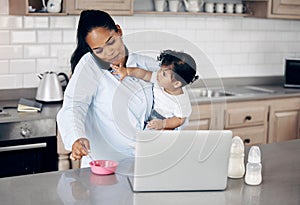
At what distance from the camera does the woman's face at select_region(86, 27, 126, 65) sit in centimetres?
170

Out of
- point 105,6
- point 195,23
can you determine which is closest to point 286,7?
point 195,23

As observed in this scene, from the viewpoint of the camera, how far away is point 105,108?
6.09 ft

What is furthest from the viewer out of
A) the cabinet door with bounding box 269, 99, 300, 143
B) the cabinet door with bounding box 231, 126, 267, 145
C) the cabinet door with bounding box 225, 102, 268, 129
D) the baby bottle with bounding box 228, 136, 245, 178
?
the cabinet door with bounding box 269, 99, 300, 143

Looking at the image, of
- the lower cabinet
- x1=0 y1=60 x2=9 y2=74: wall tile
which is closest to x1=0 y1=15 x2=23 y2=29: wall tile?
x1=0 y1=60 x2=9 y2=74: wall tile

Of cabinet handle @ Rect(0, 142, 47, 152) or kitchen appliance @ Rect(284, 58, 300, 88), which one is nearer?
cabinet handle @ Rect(0, 142, 47, 152)

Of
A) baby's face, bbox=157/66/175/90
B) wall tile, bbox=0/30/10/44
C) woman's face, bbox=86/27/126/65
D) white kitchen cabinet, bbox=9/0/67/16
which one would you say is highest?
white kitchen cabinet, bbox=9/0/67/16

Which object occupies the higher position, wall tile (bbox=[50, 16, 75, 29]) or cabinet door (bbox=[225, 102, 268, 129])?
wall tile (bbox=[50, 16, 75, 29])

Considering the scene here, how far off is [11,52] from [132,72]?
2.22 m

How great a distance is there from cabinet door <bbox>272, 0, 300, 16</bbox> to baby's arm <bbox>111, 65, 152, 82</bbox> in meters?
2.98

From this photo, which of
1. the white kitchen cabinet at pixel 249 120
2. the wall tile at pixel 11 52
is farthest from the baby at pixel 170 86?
the white kitchen cabinet at pixel 249 120

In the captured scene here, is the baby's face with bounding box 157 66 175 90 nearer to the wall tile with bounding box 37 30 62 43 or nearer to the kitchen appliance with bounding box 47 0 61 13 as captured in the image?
the kitchen appliance with bounding box 47 0 61 13

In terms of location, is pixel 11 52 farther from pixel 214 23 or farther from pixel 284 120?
pixel 284 120

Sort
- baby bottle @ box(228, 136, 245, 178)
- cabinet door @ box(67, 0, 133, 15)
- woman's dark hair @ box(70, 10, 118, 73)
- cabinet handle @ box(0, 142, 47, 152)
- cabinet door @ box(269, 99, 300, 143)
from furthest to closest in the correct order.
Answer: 1. cabinet door @ box(269, 99, 300, 143)
2. cabinet door @ box(67, 0, 133, 15)
3. cabinet handle @ box(0, 142, 47, 152)
4. baby bottle @ box(228, 136, 245, 178)
5. woman's dark hair @ box(70, 10, 118, 73)

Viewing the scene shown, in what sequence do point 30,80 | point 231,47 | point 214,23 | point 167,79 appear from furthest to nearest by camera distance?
point 231,47 → point 214,23 → point 30,80 → point 167,79
